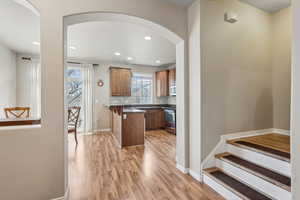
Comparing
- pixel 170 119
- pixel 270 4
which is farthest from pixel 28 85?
pixel 270 4

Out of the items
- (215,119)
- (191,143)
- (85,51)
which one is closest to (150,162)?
(191,143)

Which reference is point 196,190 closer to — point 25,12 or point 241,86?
point 241,86

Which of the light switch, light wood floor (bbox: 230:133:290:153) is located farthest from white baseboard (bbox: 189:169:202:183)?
the light switch

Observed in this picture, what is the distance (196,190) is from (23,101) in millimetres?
5716

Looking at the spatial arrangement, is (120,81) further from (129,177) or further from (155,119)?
(129,177)

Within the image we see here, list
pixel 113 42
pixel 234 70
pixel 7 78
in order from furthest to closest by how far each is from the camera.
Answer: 1. pixel 7 78
2. pixel 113 42
3. pixel 234 70

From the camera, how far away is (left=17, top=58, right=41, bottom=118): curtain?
14.7ft

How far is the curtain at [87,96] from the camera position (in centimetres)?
518

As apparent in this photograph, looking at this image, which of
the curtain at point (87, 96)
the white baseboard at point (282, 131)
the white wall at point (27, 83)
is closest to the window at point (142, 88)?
the curtain at point (87, 96)

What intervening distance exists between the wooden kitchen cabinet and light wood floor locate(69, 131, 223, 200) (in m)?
3.02

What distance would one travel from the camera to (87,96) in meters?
5.23

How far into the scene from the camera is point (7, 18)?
2479mm

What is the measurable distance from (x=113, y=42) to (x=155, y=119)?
3407 millimetres

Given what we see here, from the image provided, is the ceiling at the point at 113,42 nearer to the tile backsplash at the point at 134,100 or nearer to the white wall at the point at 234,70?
the white wall at the point at 234,70
